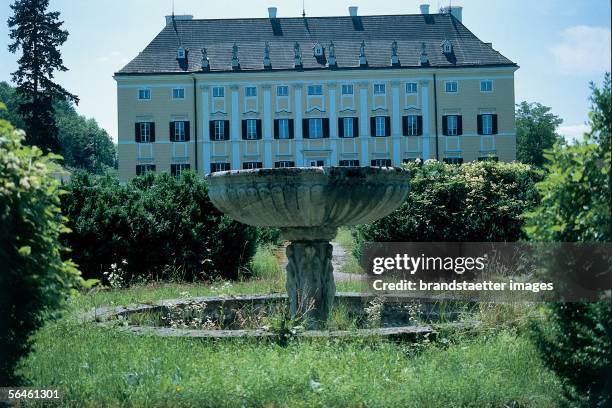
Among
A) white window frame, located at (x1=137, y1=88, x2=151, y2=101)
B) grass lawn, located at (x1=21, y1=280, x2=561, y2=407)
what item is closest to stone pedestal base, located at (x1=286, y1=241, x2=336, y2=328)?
grass lawn, located at (x1=21, y1=280, x2=561, y2=407)

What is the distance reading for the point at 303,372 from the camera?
A: 4.61 metres


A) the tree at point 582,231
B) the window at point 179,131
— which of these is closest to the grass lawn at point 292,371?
the tree at point 582,231

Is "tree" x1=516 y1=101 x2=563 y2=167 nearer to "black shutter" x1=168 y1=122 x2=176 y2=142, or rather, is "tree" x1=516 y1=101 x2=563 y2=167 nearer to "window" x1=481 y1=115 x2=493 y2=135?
"window" x1=481 y1=115 x2=493 y2=135

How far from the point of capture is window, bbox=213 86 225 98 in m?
46.6

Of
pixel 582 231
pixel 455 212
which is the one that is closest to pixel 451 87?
pixel 455 212

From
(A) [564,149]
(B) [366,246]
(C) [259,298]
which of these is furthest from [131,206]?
(A) [564,149]

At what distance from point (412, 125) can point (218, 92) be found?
40.3ft

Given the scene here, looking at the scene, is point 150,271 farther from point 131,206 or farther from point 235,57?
point 235,57

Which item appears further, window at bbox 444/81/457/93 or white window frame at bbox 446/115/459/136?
window at bbox 444/81/457/93

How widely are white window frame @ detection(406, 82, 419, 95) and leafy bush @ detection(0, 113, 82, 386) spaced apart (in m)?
43.9

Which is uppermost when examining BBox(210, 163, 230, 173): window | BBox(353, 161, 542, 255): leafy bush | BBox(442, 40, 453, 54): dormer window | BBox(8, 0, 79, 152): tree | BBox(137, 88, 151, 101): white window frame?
BBox(442, 40, 453, 54): dormer window

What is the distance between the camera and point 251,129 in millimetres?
46219

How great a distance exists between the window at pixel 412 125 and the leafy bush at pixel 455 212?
33.4 metres

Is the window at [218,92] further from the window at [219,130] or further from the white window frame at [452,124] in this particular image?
the white window frame at [452,124]
